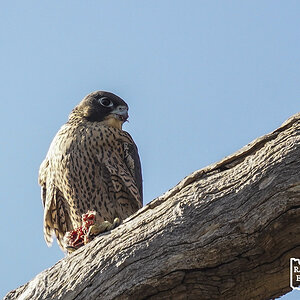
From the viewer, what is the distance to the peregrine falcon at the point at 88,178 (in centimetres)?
716

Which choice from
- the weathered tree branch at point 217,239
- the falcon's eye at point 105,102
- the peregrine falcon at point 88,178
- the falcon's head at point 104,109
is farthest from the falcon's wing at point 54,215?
the weathered tree branch at point 217,239

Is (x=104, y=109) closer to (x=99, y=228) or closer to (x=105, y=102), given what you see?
(x=105, y=102)

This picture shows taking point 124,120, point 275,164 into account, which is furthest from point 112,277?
point 124,120

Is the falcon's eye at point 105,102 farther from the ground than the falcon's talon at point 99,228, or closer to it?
farther from the ground

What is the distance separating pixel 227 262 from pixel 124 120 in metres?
3.98

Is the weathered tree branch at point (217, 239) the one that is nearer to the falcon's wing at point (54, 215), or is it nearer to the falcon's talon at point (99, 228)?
the falcon's talon at point (99, 228)

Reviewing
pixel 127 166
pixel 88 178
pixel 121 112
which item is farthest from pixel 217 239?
pixel 121 112

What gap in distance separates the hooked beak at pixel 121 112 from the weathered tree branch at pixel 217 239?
3513mm

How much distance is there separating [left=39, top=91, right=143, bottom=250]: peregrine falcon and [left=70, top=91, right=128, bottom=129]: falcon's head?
224 mm

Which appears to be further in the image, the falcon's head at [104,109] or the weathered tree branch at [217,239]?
the falcon's head at [104,109]

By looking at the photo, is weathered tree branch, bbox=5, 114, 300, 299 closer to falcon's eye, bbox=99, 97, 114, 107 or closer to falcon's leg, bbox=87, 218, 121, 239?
falcon's leg, bbox=87, 218, 121, 239

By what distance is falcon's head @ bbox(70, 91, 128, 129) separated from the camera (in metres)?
7.81

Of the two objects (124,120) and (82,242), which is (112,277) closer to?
(82,242)

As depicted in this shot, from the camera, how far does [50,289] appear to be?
14.4 ft
